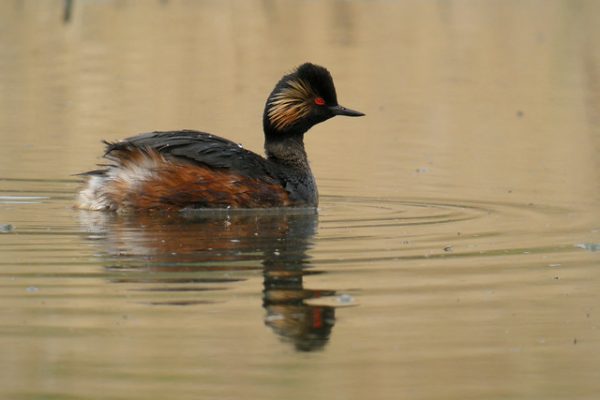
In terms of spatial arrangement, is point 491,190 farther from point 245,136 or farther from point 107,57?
point 107,57

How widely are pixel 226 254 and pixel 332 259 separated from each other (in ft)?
2.06

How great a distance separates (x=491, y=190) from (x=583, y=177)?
46.8 inches

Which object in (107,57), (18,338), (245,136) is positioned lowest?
(18,338)

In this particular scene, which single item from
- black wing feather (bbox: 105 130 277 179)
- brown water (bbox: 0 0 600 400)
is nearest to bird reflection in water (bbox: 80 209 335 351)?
brown water (bbox: 0 0 600 400)

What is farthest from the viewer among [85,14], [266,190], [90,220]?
[85,14]

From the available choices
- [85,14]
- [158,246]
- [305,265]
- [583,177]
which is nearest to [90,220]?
[158,246]

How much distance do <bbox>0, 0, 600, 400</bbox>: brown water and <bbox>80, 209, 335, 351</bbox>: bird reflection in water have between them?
0.08ft

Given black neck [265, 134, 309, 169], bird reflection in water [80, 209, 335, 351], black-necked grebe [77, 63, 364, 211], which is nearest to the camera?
bird reflection in water [80, 209, 335, 351]

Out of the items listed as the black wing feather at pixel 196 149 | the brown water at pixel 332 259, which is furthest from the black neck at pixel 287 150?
the black wing feather at pixel 196 149

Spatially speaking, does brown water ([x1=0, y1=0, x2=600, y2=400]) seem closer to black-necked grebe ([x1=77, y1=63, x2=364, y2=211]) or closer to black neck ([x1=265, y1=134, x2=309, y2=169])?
black-necked grebe ([x1=77, y1=63, x2=364, y2=211])

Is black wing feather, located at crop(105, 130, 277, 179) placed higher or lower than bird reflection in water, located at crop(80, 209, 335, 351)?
higher

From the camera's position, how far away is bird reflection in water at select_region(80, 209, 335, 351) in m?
7.05

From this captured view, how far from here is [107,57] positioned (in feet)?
87.1

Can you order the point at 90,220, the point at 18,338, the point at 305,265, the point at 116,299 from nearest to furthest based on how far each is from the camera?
the point at 18,338, the point at 116,299, the point at 305,265, the point at 90,220
